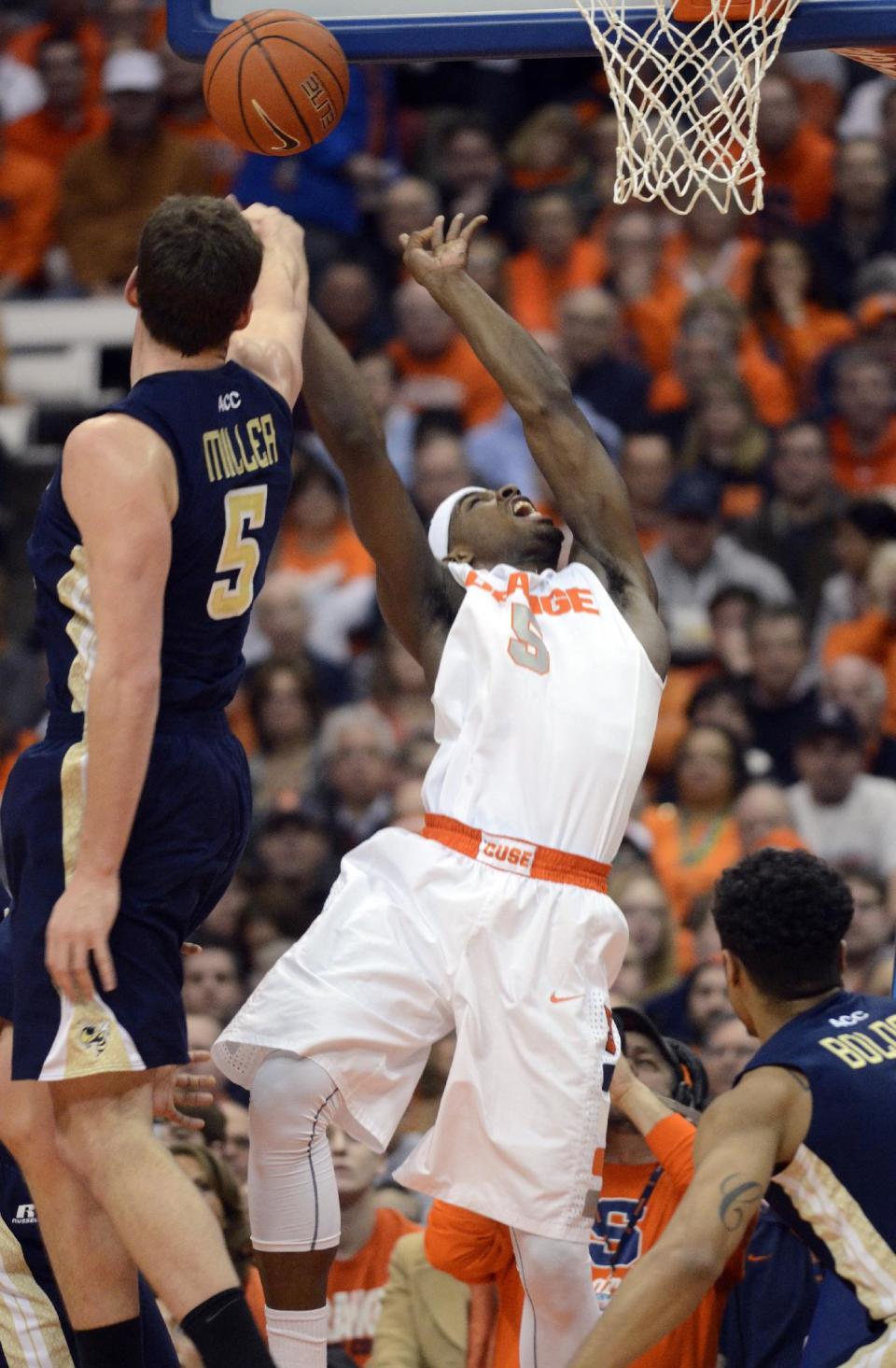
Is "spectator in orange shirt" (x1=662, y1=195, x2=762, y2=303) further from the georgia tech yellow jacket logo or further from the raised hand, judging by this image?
the georgia tech yellow jacket logo

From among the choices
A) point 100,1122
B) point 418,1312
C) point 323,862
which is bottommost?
point 323,862

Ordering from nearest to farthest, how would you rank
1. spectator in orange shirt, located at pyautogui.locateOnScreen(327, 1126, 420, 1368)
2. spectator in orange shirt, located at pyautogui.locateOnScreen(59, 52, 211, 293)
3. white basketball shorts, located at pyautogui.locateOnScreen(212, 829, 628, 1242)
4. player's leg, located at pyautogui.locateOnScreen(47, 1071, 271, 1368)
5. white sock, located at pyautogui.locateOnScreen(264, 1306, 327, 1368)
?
player's leg, located at pyautogui.locateOnScreen(47, 1071, 271, 1368) → white sock, located at pyautogui.locateOnScreen(264, 1306, 327, 1368) → white basketball shorts, located at pyautogui.locateOnScreen(212, 829, 628, 1242) → spectator in orange shirt, located at pyautogui.locateOnScreen(327, 1126, 420, 1368) → spectator in orange shirt, located at pyautogui.locateOnScreen(59, 52, 211, 293)

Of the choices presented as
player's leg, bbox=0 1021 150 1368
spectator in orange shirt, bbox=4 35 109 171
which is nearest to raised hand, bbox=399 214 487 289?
player's leg, bbox=0 1021 150 1368

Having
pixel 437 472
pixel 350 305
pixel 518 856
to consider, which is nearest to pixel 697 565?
pixel 437 472

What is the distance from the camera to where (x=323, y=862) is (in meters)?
9.18

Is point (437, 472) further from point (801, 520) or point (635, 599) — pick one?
point (635, 599)

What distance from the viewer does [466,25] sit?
5.86 meters

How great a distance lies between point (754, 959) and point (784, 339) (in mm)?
6716

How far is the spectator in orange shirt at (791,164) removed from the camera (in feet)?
36.7

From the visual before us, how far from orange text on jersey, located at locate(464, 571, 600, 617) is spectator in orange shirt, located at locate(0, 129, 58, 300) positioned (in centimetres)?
794

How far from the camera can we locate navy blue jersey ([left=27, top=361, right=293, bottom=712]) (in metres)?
4.36

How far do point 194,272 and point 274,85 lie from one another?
1.17 metres

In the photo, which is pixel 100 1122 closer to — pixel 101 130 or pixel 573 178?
pixel 573 178

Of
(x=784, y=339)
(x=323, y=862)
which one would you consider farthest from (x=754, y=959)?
(x=784, y=339)
